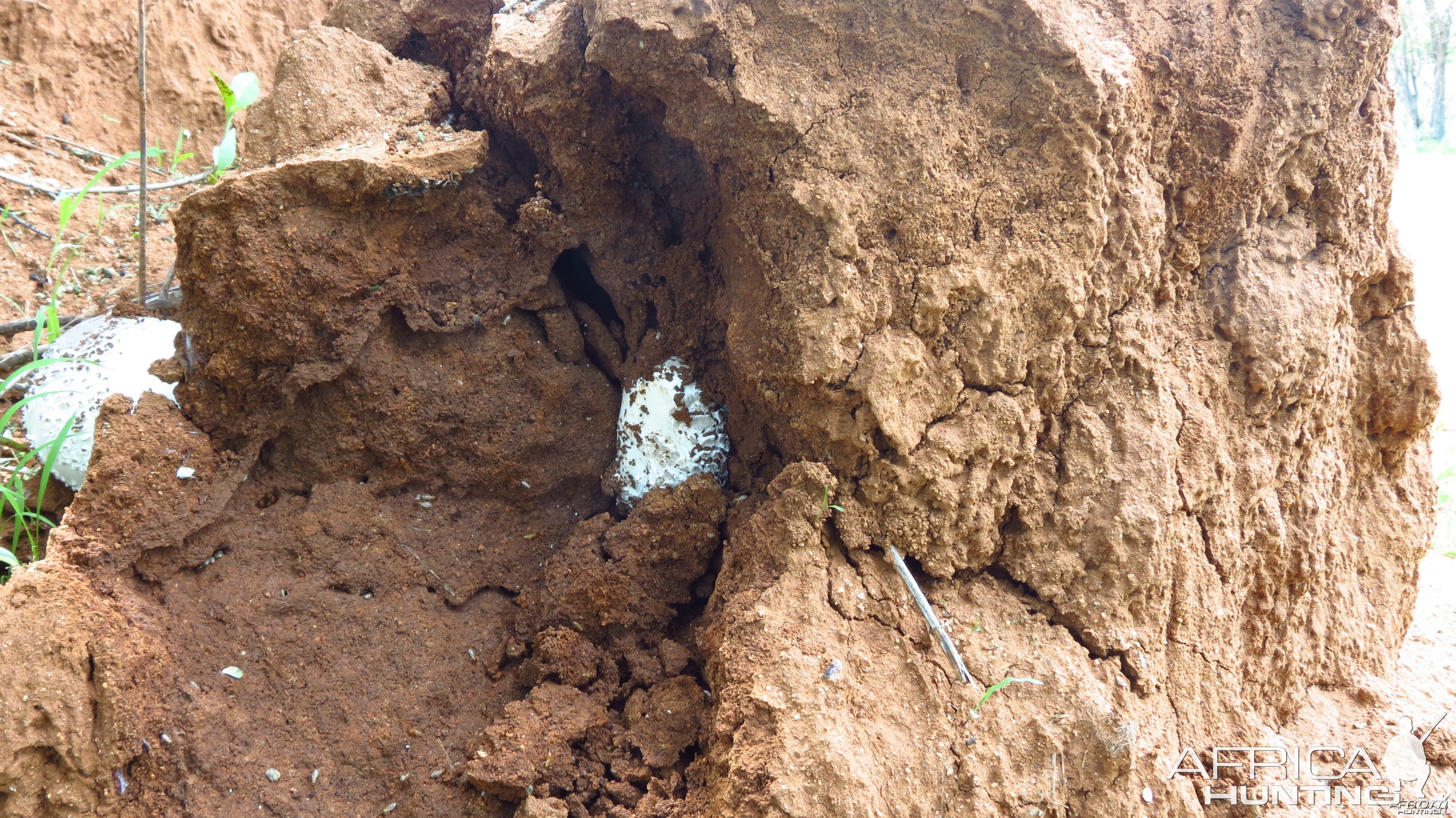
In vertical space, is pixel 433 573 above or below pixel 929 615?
below

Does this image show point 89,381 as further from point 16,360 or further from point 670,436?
point 670,436

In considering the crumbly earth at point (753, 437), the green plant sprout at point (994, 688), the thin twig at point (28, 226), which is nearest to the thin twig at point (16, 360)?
the crumbly earth at point (753, 437)

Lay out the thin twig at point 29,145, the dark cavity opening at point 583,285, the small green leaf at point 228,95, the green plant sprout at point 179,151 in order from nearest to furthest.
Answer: the small green leaf at point 228,95 < the dark cavity opening at point 583,285 < the thin twig at point 29,145 < the green plant sprout at point 179,151

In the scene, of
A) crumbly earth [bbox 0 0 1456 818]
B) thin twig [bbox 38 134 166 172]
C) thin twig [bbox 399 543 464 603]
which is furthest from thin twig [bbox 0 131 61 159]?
thin twig [bbox 399 543 464 603]

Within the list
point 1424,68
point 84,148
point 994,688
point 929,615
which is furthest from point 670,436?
point 1424,68

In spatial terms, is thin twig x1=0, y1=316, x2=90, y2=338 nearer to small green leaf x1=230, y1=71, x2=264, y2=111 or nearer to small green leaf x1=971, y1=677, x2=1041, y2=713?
small green leaf x1=230, y1=71, x2=264, y2=111

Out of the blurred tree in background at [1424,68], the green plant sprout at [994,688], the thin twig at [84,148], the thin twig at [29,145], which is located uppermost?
the blurred tree in background at [1424,68]

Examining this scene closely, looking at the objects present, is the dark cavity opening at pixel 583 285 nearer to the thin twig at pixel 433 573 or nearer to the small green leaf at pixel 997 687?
the thin twig at pixel 433 573

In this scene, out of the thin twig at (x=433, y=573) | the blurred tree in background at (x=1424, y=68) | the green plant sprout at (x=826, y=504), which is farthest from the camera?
the blurred tree in background at (x=1424, y=68)
